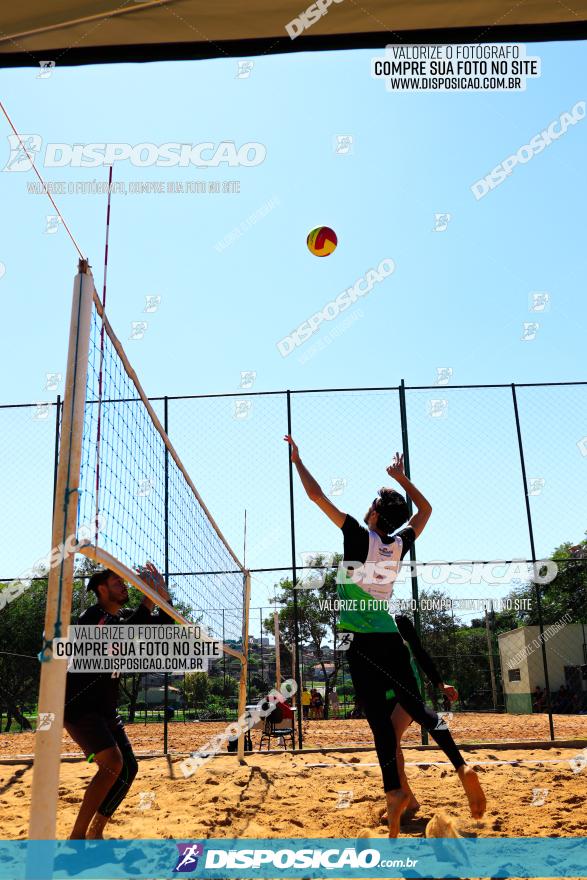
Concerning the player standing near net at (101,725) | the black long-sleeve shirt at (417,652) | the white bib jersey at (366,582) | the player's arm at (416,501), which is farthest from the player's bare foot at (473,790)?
the player standing near net at (101,725)

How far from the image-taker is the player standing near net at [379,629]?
3.46 m

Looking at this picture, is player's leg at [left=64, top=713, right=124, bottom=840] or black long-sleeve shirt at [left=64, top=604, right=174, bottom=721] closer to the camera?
player's leg at [left=64, top=713, right=124, bottom=840]

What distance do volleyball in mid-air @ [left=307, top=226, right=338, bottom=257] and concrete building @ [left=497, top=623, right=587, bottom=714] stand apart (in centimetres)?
1644

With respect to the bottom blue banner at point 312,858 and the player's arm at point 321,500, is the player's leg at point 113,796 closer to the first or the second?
the bottom blue banner at point 312,858

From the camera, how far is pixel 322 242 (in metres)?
6.59

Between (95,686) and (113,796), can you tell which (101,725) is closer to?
(95,686)

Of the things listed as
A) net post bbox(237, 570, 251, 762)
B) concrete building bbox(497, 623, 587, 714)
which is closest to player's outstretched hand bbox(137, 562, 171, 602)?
net post bbox(237, 570, 251, 762)

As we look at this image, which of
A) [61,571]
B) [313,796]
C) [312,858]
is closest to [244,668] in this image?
[313,796]

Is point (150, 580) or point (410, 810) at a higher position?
point (150, 580)

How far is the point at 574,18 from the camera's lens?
3.08 meters

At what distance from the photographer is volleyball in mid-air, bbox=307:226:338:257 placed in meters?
6.58

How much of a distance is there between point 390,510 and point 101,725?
2073mm

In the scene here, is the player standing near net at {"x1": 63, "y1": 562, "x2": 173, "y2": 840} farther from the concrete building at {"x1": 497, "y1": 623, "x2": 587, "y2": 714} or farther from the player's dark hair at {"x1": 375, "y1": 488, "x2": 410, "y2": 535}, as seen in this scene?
the concrete building at {"x1": 497, "y1": 623, "x2": 587, "y2": 714}

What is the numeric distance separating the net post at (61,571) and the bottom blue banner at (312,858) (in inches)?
56.1
